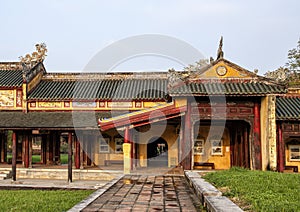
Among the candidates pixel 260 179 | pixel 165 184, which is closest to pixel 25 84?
pixel 165 184

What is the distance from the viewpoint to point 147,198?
8.71m

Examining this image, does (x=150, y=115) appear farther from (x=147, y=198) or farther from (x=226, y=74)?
(x=147, y=198)

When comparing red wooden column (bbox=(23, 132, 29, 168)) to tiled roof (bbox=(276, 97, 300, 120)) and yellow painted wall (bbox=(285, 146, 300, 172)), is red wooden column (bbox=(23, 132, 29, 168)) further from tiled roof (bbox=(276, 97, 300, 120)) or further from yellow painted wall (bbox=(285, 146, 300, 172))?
yellow painted wall (bbox=(285, 146, 300, 172))

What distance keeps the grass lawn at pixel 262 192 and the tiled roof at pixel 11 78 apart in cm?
1642

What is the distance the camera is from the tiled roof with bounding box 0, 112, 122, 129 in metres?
19.7

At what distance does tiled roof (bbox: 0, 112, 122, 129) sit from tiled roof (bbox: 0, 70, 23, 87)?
6.33 ft

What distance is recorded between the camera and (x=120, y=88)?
2405cm

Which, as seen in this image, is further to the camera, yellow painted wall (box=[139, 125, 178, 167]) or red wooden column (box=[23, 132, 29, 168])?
yellow painted wall (box=[139, 125, 178, 167])

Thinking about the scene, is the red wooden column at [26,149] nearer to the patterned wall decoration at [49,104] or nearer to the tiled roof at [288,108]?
the patterned wall decoration at [49,104]

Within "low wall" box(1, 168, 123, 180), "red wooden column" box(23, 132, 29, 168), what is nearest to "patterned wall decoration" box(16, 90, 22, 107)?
"red wooden column" box(23, 132, 29, 168)

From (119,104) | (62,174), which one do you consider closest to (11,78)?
(119,104)

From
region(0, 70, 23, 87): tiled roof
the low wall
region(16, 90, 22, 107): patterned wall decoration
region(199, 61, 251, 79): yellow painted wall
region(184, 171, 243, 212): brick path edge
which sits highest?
region(0, 70, 23, 87): tiled roof

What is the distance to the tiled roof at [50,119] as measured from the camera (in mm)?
19656

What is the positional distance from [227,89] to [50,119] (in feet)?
33.4
